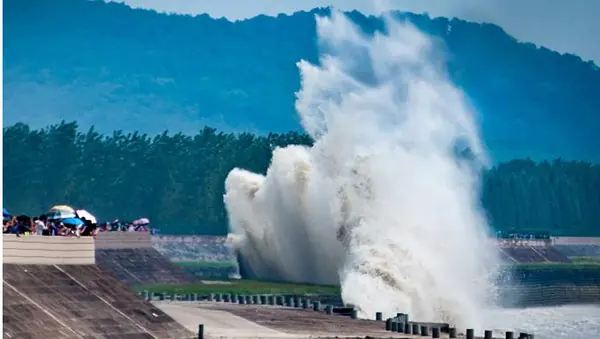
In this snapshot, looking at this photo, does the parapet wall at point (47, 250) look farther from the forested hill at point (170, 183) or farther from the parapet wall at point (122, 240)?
the forested hill at point (170, 183)

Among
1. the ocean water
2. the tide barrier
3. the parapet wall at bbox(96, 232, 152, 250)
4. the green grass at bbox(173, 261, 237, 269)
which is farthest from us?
the green grass at bbox(173, 261, 237, 269)

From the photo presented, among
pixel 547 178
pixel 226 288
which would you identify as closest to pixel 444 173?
pixel 226 288

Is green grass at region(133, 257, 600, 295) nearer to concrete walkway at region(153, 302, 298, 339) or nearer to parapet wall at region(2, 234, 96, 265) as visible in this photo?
concrete walkway at region(153, 302, 298, 339)

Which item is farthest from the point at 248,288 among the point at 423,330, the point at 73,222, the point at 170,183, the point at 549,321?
the point at 170,183

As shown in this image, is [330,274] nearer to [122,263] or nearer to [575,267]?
[122,263]

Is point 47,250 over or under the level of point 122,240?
under

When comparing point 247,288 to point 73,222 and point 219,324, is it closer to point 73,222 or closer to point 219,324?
point 219,324

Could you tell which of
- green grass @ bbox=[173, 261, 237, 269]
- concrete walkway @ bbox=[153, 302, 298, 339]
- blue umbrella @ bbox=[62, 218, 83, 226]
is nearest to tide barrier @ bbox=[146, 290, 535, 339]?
concrete walkway @ bbox=[153, 302, 298, 339]
